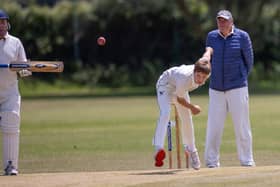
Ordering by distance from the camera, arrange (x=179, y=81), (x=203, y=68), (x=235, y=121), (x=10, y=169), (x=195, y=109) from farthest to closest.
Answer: (x=235, y=121) < (x=10, y=169) < (x=179, y=81) < (x=195, y=109) < (x=203, y=68)

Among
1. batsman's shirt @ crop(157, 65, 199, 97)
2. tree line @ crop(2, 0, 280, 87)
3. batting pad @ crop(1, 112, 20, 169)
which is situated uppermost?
tree line @ crop(2, 0, 280, 87)

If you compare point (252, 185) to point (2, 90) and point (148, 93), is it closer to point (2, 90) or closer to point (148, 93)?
point (2, 90)

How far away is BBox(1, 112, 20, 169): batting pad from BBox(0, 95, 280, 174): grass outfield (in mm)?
1107

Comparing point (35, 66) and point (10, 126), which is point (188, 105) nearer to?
point (35, 66)

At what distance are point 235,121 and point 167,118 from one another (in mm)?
1851

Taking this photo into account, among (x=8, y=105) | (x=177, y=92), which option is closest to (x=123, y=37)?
(x=8, y=105)

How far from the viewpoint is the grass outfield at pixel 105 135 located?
49.5ft

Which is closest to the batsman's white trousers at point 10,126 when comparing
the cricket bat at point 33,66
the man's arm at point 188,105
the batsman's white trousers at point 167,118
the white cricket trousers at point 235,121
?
the cricket bat at point 33,66

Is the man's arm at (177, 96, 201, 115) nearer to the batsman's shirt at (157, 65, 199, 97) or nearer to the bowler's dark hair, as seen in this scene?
the batsman's shirt at (157, 65, 199, 97)

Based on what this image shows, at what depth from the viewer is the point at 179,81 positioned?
484 inches

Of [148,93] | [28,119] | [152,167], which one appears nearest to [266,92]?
[148,93]

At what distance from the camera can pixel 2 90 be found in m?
12.9

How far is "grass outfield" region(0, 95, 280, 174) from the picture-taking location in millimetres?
15094

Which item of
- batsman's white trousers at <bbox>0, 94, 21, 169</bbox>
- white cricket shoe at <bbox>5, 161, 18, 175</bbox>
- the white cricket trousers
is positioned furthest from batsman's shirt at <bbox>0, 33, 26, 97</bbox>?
the white cricket trousers
